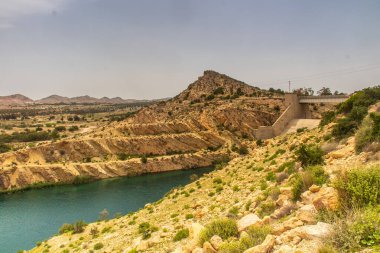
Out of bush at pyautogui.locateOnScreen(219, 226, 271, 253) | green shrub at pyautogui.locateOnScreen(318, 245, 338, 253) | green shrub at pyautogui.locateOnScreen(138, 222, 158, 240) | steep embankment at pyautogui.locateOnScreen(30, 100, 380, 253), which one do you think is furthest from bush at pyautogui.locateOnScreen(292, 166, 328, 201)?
green shrub at pyautogui.locateOnScreen(138, 222, 158, 240)

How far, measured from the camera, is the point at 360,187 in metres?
7.03

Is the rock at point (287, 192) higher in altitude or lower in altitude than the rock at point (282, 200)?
higher

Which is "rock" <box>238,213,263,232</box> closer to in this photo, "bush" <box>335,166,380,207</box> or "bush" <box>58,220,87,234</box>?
"bush" <box>335,166,380,207</box>

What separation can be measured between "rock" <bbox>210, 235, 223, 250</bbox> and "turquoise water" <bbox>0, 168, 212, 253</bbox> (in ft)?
91.3

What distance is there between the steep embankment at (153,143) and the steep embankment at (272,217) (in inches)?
1571

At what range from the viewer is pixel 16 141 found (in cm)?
7431

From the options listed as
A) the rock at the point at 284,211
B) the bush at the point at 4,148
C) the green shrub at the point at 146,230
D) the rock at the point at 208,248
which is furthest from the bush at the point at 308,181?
the bush at the point at 4,148

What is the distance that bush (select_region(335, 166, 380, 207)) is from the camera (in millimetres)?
6895

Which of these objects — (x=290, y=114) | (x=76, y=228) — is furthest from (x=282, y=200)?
(x=290, y=114)

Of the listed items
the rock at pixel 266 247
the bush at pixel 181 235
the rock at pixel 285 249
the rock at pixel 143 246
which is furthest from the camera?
the rock at pixel 143 246

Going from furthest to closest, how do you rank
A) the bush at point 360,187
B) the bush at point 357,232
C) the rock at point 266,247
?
the bush at point 360,187, the rock at point 266,247, the bush at point 357,232

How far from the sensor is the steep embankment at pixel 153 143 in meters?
59.5

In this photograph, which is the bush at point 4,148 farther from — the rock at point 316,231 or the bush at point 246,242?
the rock at point 316,231

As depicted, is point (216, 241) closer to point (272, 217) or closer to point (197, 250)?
point (197, 250)
